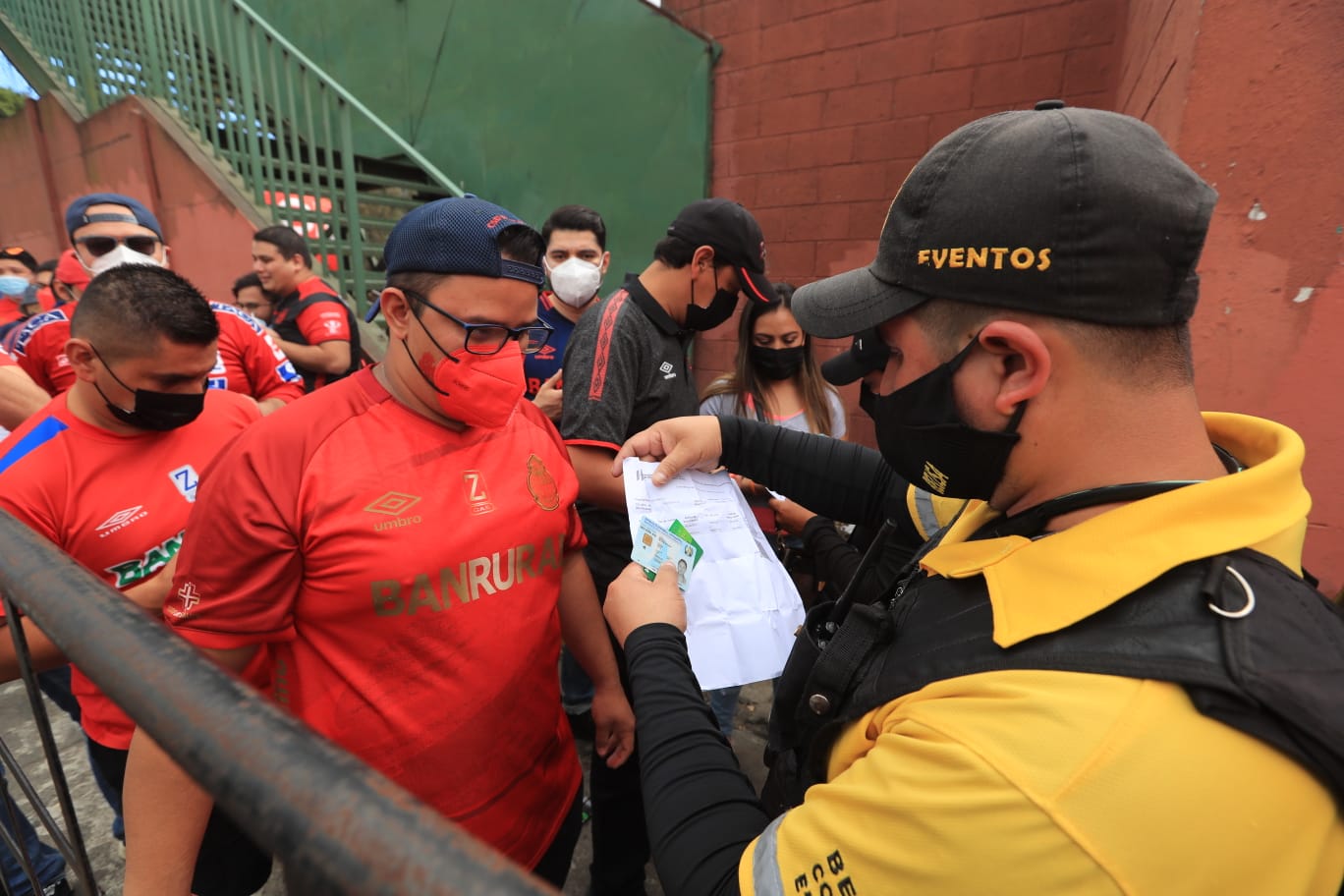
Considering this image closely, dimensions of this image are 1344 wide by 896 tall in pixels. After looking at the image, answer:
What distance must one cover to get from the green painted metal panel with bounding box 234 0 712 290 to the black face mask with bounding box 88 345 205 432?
4507 mm

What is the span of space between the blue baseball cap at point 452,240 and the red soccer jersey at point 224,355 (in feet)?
5.97

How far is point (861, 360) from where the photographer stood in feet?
3.92

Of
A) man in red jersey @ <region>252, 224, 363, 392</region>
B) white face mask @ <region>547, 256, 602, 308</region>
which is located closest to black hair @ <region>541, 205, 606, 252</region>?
white face mask @ <region>547, 256, 602, 308</region>

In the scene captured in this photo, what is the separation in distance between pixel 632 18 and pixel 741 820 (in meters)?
6.06

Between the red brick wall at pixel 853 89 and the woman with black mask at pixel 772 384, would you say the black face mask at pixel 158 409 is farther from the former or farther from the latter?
the red brick wall at pixel 853 89

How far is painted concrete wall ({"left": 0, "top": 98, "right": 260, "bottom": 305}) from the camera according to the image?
5.00m

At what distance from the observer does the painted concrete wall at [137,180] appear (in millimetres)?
5004

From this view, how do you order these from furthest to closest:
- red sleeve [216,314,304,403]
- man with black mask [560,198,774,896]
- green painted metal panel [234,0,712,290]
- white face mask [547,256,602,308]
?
green painted metal panel [234,0,712,290] → white face mask [547,256,602,308] → red sleeve [216,314,304,403] → man with black mask [560,198,774,896]

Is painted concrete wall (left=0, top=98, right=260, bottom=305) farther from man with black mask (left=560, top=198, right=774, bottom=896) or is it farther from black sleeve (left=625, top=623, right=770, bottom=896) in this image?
black sleeve (left=625, top=623, right=770, bottom=896)

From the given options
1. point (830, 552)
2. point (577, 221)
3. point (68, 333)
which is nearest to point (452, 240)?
point (830, 552)

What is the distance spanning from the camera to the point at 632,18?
5.35 metres

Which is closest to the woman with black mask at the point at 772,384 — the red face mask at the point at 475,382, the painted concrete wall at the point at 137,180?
the red face mask at the point at 475,382

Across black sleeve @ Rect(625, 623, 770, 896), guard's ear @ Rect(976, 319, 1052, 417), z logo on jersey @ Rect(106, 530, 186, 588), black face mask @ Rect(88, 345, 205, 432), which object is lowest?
z logo on jersey @ Rect(106, 530, 186, 588)

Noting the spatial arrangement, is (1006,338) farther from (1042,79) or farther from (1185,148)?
(1042,79)
